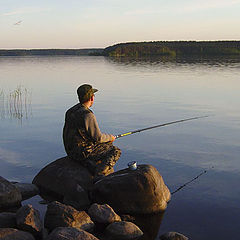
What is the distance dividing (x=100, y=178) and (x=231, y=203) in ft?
8.10

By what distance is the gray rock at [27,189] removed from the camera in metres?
7.76

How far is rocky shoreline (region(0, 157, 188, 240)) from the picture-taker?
19.4ft

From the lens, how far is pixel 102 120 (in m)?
15.9

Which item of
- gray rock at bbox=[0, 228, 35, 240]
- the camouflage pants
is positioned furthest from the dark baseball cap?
gray rock at bbox=[0, 228, 35, 240]

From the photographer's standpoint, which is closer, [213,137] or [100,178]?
[100,178]

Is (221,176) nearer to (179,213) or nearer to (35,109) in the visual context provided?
(179,213)

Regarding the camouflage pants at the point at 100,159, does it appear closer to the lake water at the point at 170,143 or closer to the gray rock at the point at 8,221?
the lake water at the point at 170,143

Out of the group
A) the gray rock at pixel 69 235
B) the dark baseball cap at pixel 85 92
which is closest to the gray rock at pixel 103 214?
the gray rock at pixel 69 235

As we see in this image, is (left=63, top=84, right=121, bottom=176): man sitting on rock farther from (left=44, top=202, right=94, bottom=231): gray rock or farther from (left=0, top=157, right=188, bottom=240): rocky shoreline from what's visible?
(left=44, top=202, right=94, bottom=231): gray rock

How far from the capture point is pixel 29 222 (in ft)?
19.3

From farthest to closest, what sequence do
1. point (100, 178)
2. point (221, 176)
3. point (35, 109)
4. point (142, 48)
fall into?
1. point (142, 48)
2. point (35, 109)
3. point (221, 176)
4. point (100, 178)

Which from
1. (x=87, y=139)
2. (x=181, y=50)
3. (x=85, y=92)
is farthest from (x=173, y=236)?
(x=181, y=50)

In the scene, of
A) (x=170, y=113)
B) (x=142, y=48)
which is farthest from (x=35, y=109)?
(x=142, y=48)

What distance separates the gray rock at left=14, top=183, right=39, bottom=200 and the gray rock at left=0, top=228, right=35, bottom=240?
215cm
